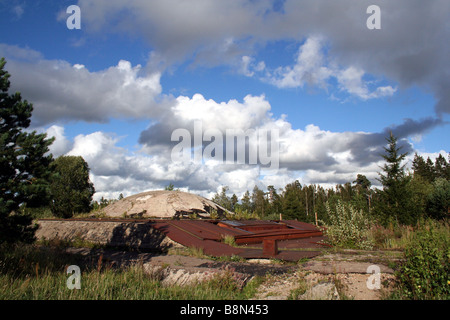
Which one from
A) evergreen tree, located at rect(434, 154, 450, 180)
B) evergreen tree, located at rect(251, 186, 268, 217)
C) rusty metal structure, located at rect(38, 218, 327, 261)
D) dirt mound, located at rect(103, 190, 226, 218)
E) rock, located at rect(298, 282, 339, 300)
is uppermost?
evergreen tree, located at rect(434, 154, 450, 180)

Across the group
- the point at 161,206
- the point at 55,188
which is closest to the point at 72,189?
the point at 55,188

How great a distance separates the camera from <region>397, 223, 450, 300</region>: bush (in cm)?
454

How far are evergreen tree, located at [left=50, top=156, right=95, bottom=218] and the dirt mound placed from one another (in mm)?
7775

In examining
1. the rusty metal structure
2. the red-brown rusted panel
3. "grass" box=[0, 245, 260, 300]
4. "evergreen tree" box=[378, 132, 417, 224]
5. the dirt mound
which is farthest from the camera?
"evergreen tree" box=[378, 132, 417, 224]

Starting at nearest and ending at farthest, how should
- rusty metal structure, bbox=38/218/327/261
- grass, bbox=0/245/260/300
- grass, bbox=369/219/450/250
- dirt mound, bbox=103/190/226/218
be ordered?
grass, bbox=0/245/260/300 < rusty metal structure, bbox=38/218/327/261 < grass, bbox=369/219/450/250 < dirt mound, bbox=103/190/226/218

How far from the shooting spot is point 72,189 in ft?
77.7

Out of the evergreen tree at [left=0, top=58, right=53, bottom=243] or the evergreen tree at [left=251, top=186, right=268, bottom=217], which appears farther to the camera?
the evergreen tree at [left=251, top=186, right=268, bottom=217]

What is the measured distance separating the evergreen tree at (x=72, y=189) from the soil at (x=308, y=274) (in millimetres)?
16504

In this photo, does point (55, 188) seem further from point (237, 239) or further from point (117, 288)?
point (117, 288)

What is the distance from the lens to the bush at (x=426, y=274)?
454 centimetres

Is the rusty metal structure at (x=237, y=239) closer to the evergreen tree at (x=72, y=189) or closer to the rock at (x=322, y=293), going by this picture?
the rock at (x=322, y=293)

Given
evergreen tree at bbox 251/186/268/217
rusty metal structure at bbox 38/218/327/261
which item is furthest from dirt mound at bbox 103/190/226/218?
evergreen tree at bbox 251/186/268/217

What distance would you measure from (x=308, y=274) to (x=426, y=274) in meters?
1.97

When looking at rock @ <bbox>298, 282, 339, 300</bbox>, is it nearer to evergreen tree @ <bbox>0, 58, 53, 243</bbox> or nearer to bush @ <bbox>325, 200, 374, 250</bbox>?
bush @ <bbox>325, 200, 374, 250</bbox>
